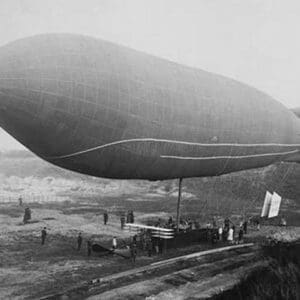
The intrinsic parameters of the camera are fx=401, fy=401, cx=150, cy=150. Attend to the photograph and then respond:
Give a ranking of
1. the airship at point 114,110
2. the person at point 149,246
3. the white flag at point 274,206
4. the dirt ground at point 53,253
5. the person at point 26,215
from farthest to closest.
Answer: the person at point 26,215, the white flag at point 274,206, the person at point 149,246, the dirt ground at point 53,253, the airship at point 114,110

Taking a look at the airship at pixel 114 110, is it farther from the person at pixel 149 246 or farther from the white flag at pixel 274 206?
the white flag at pixel 274 206

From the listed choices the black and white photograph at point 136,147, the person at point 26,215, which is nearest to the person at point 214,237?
the black and white photograph at point 136,147

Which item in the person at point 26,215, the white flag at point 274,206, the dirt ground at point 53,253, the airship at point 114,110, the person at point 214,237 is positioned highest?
the airship at point 114,110

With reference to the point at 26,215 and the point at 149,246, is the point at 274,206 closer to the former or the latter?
the point at 149,246

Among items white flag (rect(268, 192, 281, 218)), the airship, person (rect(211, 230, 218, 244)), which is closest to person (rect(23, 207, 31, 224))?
person (rect(211, 230, 218, 244))

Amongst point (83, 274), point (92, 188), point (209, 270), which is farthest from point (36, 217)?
point (92, 188)

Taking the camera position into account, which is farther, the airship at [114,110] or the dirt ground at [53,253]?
the dirt ground at [53,253]

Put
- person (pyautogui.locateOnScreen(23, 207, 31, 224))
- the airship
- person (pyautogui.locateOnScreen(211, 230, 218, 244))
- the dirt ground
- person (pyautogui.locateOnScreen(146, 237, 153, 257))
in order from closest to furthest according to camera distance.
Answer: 1. the airship
2. the dirt ground
3. person (pyautogui.locateOnScreen(146, 237, 153, 257))
4. person (pyautogui.locateOnScreen(211, 230, 218, 244))
5. person (pyautogui.locateOnScreen(23, 207, 31, 224))

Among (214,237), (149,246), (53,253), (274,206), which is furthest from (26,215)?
(274,206)

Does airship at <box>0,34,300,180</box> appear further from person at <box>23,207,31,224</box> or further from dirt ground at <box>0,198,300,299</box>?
person at <box>23,207,31,224</box>
